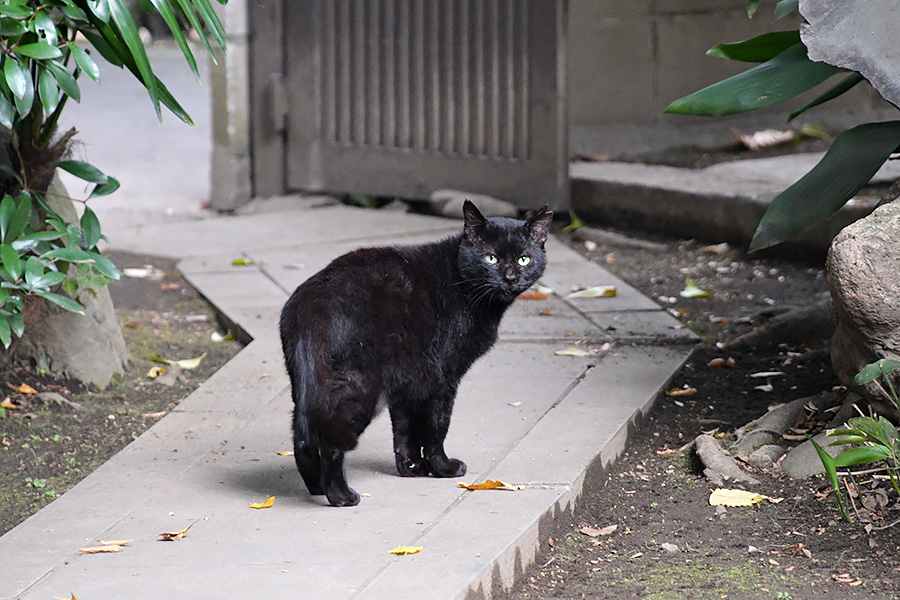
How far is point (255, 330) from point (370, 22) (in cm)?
306

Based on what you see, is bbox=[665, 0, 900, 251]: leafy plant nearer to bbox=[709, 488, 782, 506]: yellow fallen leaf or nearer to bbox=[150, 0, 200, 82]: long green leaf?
bbox=[709, 488, 782, 506]: yellow fallen leaf

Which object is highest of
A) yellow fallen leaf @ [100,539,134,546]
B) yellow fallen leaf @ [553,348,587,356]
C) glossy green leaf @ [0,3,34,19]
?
glossy green leaf @ [0,3,34,19]

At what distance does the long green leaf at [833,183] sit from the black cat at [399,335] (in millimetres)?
796

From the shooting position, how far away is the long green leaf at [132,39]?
3018mm

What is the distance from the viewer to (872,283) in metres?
2.84

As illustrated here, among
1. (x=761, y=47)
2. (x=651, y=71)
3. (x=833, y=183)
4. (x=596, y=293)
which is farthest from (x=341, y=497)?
(x=651, y=71)

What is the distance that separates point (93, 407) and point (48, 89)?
1260 millimetres

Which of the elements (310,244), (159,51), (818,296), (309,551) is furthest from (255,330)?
(159,51)

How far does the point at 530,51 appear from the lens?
642 cm

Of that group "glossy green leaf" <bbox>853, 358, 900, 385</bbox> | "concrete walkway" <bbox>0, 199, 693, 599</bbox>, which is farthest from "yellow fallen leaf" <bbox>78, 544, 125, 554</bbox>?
"glossy green leaf" <bbox>853, 358, 900, 385</bbox>

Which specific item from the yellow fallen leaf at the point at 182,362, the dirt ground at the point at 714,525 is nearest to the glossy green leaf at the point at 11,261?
the yellow fallen leaf at the point at 182,362

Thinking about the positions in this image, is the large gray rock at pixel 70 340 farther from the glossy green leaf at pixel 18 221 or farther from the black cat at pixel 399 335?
the black cat at pixel 399 335

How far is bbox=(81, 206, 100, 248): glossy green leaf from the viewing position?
3.55 meters

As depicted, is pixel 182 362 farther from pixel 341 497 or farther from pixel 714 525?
pixel 714 525
